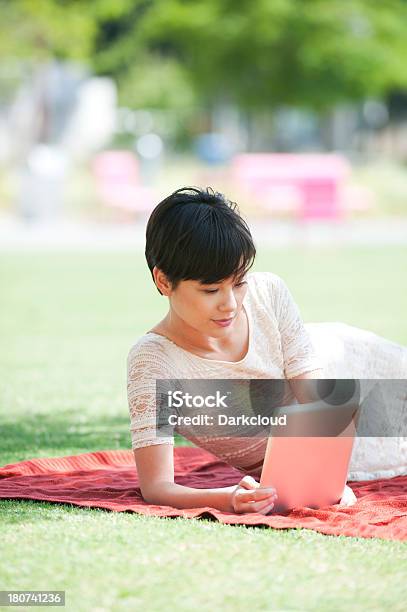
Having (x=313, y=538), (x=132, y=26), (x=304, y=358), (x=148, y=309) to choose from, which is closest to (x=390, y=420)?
(x=304, y=358)

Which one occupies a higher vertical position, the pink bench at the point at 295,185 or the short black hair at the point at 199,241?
the pink bench at the point at 295,185

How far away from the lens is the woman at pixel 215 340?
4.01 meters

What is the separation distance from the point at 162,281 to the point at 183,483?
0.89 metres

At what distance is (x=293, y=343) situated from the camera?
4.46 meters

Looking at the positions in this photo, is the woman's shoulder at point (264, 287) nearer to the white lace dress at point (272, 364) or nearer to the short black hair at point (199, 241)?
the white lace dress at point (272, 364)

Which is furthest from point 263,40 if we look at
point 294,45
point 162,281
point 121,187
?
point 162,281

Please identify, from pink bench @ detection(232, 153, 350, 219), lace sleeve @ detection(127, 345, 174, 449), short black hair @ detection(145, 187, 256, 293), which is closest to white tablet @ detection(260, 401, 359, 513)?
lace sleeve @ detection(127, 345, 174, 449)

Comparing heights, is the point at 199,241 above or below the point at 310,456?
above

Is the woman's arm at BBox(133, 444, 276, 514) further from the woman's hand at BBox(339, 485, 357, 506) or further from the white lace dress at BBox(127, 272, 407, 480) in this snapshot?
the woman's hand at BBox(339, 485, 357, 506)

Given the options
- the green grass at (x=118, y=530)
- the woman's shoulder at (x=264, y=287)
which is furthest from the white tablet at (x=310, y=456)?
the woman's shoulder at (x=264, y=287)

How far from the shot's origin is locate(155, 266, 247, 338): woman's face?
405 centimetres

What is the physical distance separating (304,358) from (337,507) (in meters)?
0.60

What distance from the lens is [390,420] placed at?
4746mm

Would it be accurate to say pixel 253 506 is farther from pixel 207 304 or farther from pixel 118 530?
pixel 207 304
